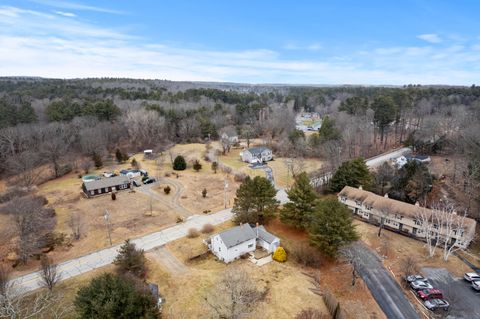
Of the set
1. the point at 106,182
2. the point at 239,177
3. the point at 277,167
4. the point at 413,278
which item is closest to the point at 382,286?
the point at 413,278

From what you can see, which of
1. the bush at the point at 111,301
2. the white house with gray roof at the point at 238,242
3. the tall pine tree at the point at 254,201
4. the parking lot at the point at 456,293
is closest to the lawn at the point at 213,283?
the white house with gray roof at the point at 238,242

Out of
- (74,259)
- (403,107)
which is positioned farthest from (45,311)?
(403,107)

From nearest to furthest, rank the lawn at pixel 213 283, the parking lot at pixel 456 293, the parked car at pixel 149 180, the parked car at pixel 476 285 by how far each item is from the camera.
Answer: the lawn at pixel 213 283 < the parking lot at pixel 456 293 < the parked car at pixel 476 285 < the parked car at pixel 149 180

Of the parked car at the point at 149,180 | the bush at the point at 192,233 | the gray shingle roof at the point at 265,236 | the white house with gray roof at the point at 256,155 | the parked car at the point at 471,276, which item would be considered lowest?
the bush at the point at 192,233

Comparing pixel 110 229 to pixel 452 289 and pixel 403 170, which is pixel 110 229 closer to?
pixel 452 289

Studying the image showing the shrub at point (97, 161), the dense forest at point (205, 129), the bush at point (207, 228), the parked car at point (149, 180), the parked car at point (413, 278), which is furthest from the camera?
the shrub at point (97, 161)

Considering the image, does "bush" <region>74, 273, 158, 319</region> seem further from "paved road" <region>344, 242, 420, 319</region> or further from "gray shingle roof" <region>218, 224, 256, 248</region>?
"paved road" <region>344, 242, 420, 319</region>

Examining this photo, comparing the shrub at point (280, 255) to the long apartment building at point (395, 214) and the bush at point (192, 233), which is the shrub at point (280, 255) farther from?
the long apartment building at point (395, 214)

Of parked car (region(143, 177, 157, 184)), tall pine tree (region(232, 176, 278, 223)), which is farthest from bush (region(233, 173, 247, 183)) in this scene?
tall pine tree (region(232, 176, 278, 223))
